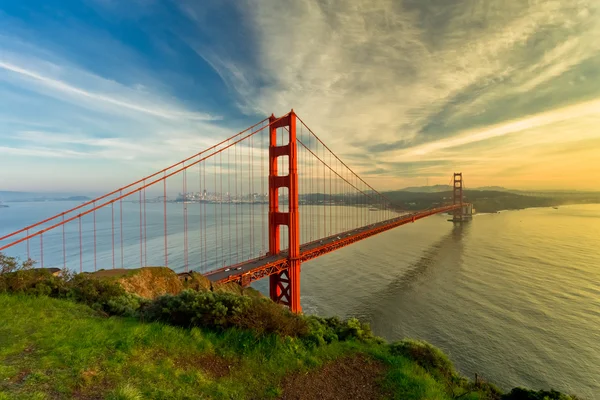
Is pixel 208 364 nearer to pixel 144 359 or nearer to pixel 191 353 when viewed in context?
pixel 191 353

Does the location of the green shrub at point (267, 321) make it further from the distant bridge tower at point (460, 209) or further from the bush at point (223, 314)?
the distant bridge tower at point (460, 209)

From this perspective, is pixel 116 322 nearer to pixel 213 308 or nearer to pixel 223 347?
pixel 213 308

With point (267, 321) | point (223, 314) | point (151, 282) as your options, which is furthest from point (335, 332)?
point (151, 282)

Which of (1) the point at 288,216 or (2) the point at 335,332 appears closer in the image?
(2) the point at 335,332

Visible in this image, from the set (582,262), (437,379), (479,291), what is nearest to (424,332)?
(479,291)

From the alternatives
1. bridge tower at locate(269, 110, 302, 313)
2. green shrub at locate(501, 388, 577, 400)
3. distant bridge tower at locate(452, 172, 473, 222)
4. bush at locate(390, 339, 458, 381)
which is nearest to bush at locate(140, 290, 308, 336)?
bush at locate(390, 339, 458, 381)

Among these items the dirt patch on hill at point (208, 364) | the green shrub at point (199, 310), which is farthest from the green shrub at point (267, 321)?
the dirt patch on hill at point (208, 364)
